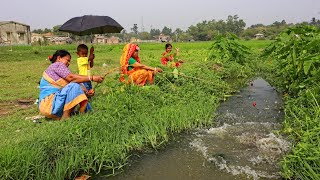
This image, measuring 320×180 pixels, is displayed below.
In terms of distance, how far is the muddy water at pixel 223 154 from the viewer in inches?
148

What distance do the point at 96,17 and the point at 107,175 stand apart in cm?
391

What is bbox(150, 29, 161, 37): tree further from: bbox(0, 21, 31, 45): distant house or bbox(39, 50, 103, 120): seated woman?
bbox(39, 50, 103, 120): seated woman

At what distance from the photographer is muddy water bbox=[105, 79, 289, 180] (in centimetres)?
375

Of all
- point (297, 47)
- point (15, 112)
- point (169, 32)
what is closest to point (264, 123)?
point (297, 47)

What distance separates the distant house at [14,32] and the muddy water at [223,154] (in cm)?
4060

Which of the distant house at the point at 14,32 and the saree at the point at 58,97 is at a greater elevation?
the distant house at the point at 14,32

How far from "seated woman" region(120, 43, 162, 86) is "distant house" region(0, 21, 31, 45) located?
38430mm

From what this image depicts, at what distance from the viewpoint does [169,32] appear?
457 feet

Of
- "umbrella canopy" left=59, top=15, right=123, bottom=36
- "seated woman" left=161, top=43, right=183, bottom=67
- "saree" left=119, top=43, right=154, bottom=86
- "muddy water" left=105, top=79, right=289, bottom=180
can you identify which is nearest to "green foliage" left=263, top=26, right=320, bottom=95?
"muddy water" left=105, top=79, right=289, bottom=180

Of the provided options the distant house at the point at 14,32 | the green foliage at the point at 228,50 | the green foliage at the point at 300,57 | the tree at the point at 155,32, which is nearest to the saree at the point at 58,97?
the green foliage at the point at 300,57

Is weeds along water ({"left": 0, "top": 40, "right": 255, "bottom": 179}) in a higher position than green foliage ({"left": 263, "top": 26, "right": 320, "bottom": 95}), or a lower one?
lower

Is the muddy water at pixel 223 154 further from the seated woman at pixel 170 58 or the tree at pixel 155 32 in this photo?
the tree at pixel 155 32

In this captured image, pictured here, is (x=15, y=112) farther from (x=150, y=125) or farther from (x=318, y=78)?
(x=318, y=78)

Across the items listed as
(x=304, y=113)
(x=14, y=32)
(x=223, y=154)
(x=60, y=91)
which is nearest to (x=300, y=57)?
(x=304, y=113)
